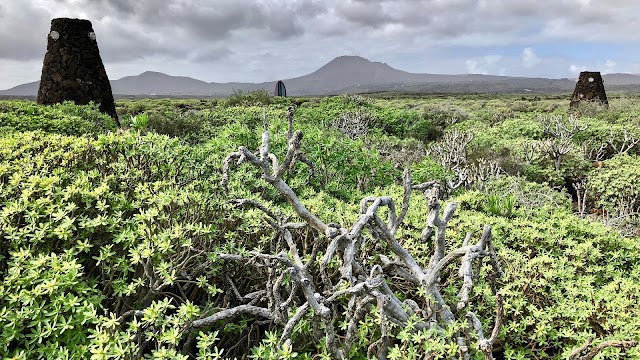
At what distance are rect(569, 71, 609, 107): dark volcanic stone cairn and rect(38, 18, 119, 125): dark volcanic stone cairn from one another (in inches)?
882

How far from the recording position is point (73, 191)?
2611 millimetres

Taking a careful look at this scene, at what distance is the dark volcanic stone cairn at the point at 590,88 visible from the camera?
23688 mm

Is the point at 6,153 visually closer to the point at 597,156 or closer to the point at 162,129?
the point at 162,129

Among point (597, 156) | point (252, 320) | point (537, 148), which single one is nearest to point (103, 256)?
point (252, 320)

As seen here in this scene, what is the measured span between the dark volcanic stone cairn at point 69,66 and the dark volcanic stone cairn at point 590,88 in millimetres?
22402

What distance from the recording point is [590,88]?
78.1 ft

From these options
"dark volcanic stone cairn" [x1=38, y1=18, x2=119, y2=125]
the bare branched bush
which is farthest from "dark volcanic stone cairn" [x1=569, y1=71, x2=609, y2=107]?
the bare branched bush

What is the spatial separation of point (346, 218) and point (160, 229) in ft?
4.59

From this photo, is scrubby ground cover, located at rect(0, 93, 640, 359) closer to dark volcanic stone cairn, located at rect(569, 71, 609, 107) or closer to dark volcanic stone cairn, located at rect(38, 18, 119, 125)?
dark volcanic stone cairn, located at rect(38, 18, 119, 125)

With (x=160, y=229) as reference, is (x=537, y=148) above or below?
below

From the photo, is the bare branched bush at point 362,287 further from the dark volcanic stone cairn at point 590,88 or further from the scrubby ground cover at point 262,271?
the dark volcanic stone cairn at point 590,88

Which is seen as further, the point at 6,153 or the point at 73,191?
the point at 6,153

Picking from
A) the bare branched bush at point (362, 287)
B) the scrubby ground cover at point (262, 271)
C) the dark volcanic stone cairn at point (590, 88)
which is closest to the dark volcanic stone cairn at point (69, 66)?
the scrubby ground cover at point (262, 271)

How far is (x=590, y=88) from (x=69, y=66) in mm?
23620
